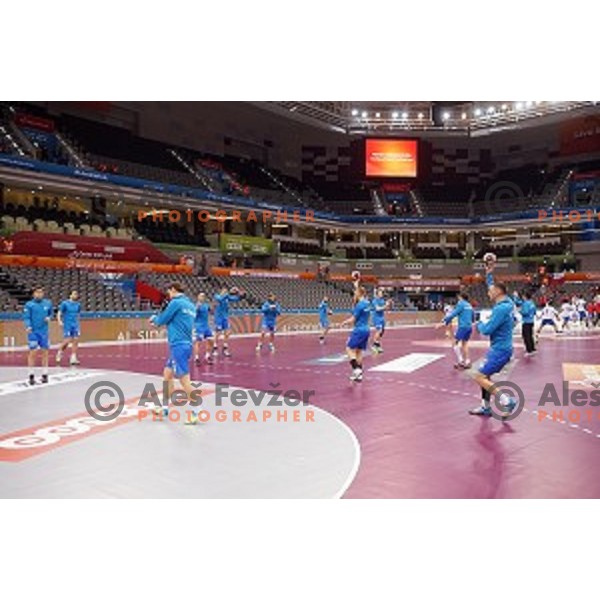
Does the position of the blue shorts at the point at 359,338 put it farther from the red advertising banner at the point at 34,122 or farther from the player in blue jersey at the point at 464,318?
the red advertising banner at the point at 34,122

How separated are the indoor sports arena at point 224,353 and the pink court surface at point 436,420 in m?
0.04

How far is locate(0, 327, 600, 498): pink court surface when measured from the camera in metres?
5.19

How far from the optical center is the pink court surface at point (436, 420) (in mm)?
5191

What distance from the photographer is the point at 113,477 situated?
5395 millimetres

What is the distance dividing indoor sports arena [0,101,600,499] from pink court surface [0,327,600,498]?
4 centimetres

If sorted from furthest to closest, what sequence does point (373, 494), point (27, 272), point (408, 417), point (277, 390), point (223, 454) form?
point (27, 272) < point (277, 390) < point (408, 417) < point (223, 454) < point (373, 494)

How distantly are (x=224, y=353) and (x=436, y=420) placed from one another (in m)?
9.57

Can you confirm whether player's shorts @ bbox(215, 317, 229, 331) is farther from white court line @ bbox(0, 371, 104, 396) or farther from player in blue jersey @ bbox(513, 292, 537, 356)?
player in blue jersey @ bbox(513, 292, 537, 356)

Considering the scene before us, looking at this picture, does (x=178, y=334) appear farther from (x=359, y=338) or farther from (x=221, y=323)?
(x=221, y=323)

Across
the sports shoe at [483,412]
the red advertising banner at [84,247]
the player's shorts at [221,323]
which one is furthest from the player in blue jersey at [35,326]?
the red advertising banner at [84,247]
